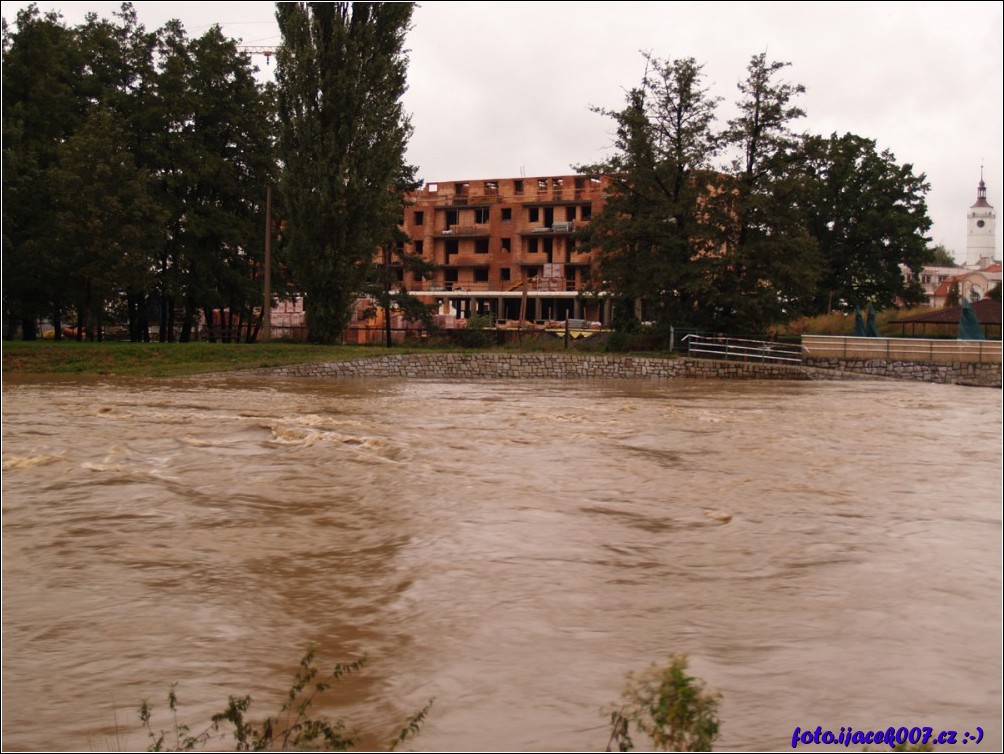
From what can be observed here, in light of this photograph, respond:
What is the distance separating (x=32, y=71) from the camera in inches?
1411

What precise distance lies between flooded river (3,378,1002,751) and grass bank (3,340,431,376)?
53.9 ft

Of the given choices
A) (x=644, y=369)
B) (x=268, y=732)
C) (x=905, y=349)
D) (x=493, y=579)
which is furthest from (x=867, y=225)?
(x=268, y=732)

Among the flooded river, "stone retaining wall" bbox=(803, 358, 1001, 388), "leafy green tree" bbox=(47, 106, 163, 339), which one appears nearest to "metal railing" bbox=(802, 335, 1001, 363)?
"stone retaining wall" bbox=(803, 358, 1001, 388)

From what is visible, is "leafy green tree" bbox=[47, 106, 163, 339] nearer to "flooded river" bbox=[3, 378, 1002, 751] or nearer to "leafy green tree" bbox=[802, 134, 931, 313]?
"flooded river" bbox=[3, 378, 1002, 751]

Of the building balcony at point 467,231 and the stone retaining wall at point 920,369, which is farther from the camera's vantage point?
the building balcony at point 467,231

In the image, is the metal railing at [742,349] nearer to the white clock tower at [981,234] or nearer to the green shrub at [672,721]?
the green shrub at [672,721]

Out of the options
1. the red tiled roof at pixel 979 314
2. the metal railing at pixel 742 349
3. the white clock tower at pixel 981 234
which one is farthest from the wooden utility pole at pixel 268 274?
the white clock tower at pixel 981 234

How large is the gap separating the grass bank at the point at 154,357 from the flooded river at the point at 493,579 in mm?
16438

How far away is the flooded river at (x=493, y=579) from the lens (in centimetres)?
446

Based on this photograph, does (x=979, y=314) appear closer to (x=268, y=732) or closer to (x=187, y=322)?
(x=187, y=322)

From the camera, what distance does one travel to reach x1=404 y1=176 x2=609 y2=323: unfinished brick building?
68.3 m

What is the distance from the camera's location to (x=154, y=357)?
31.9 metres

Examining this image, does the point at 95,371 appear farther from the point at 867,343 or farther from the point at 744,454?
the point at 867,343

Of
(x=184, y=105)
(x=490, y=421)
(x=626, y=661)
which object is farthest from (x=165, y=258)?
(x=626, y=661)
